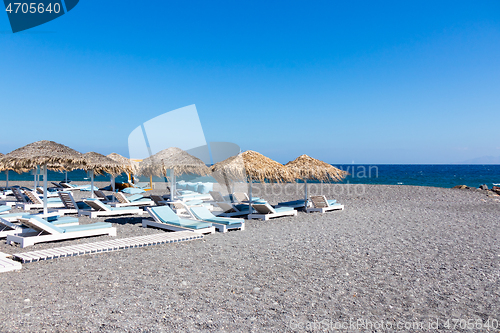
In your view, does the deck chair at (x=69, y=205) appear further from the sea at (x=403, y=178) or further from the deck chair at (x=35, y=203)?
the sea at (x=403, y=178)

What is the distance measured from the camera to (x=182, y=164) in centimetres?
1017

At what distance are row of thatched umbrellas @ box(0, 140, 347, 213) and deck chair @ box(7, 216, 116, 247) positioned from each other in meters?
2.43

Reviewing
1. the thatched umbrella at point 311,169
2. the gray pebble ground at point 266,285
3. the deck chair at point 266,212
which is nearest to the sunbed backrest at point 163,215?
the gray pebble ground at point 266,285

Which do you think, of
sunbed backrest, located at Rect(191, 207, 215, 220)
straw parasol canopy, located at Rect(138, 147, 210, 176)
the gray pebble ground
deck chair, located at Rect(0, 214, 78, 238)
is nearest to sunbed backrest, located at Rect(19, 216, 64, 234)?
the gray pebble ground

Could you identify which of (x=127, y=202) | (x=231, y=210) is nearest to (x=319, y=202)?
(x=231, y=210)

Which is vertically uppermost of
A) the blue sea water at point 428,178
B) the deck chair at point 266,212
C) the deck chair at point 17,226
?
the deck chair at point 17,226

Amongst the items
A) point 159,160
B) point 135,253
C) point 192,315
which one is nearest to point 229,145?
point 159,160

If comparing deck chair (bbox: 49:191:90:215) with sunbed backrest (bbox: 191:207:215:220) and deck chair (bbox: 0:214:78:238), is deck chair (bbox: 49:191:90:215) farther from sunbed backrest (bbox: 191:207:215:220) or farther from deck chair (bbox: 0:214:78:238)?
sunbed backrest (bbox: 191:207:215:220)

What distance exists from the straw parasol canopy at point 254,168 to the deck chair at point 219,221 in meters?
1.84

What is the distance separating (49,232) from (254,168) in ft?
17.0

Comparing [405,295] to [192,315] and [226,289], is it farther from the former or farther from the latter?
[192,315]

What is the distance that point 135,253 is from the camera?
5273mm

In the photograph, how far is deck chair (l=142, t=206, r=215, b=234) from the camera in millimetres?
7004

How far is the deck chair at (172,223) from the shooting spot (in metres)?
7.00
